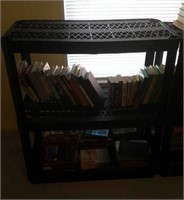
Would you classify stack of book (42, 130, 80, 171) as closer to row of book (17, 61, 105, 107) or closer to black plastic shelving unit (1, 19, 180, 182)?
black plastic shelving unit (1, 19, 180, 182)

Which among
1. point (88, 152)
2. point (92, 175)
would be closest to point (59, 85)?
point (88, 152)

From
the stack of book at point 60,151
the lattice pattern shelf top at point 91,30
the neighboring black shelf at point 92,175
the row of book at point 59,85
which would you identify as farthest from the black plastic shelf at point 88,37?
the neighboring black shelf at point 92,175

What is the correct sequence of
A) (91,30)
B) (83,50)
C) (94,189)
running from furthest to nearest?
(94,189), (91,30), (83,50)

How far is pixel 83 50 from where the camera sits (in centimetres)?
103

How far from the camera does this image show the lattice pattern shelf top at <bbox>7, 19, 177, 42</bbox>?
1060 mm

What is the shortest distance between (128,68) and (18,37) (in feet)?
2.89

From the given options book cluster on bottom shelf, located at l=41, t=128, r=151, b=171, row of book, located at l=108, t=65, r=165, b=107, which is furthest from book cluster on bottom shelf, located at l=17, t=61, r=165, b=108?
book cluster on bottom shelf, located at l=41, t=128, r=151, b=171

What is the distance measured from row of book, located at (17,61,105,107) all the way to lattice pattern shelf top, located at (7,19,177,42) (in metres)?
0.17

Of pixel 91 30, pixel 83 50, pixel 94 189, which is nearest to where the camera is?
pixel 83 50

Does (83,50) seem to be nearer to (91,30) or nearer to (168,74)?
(91,30)

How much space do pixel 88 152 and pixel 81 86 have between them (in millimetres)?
495

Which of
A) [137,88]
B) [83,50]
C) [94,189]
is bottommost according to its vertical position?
[94,189]

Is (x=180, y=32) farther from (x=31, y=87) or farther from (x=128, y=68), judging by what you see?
(x=31, y=87)

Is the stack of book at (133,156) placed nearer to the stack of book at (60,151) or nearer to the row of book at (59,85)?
the stack of book at (60,151)
